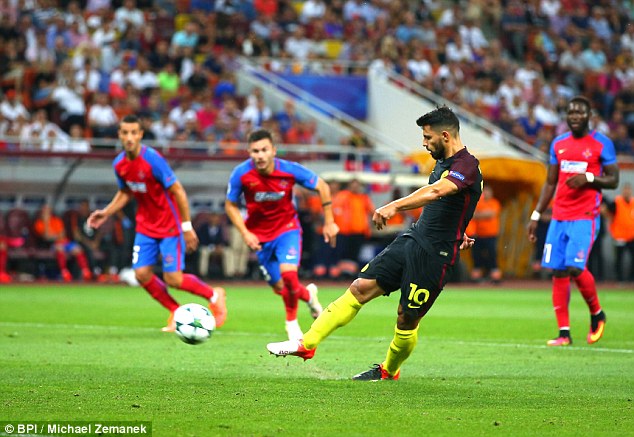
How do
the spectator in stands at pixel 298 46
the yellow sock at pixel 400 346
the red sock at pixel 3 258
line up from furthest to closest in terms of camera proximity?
the spectator in stands at pixel 298 46
the red sock at pixel 3 258
the yellow sock at pixel 400 346

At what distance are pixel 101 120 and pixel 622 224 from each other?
12.0 metres

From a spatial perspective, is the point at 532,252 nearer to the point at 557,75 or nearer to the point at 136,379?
the point at 557,75

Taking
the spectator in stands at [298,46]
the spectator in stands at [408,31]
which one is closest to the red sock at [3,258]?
the spectator in stands at [298,46]

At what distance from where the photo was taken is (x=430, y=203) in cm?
876

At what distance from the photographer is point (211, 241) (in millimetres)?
24828

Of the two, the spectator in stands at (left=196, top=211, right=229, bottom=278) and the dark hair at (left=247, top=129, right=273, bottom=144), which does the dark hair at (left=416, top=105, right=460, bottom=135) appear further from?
the spectator in stands at (left=196, top=211, right=229, bottom=278)

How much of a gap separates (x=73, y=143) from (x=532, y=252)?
11259 millimetres

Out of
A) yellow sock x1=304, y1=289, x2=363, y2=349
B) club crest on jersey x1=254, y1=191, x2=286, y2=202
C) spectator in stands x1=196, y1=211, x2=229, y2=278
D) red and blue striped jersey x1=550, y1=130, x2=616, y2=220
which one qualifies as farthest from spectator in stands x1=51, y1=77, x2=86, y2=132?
yellow sock x1=304, y1=289, x2=363, y2=349

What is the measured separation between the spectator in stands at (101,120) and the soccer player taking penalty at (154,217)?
1242 centimetres

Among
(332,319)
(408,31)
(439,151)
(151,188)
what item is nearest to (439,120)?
(439,151)

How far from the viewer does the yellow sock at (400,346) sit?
879cm

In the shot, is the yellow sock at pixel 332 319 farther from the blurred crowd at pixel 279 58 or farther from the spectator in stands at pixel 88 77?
the spectator in stands at pixel 88 77

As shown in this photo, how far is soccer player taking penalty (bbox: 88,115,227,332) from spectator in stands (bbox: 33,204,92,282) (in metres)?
11.0

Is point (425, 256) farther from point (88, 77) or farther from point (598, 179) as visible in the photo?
point (88, 77)
